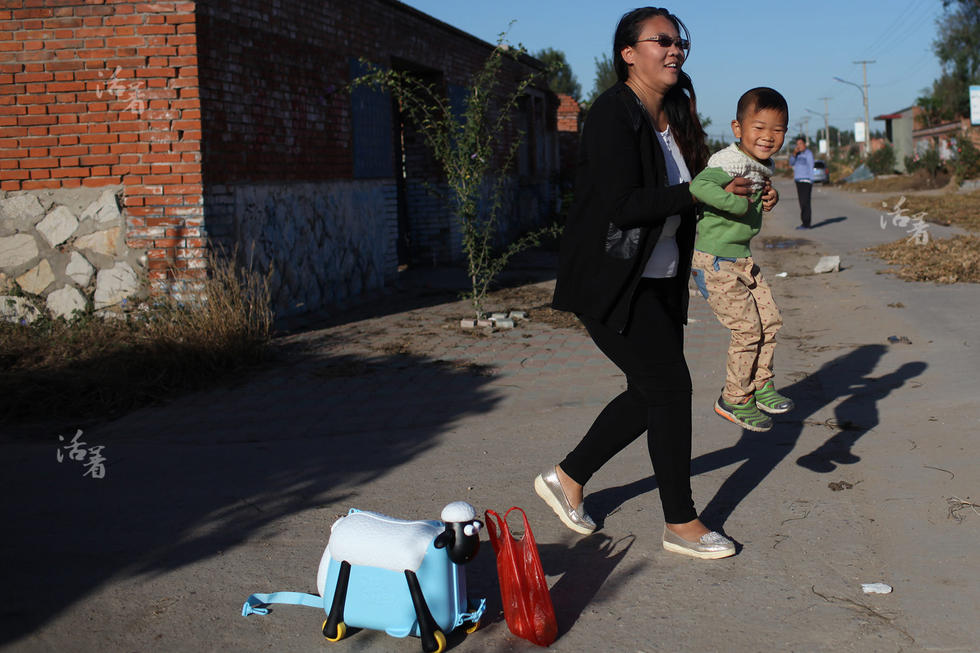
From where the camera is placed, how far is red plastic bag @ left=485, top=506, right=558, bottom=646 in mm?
3031

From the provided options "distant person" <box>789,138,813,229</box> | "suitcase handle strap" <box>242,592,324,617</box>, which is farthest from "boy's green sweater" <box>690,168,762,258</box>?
"distant person" <box>789,138,813,229</box>

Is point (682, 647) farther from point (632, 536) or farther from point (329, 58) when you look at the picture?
point (329, 58)

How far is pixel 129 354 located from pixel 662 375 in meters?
4.95

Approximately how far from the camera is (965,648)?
113 inches

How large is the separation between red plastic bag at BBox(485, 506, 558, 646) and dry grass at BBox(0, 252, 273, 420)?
417cm

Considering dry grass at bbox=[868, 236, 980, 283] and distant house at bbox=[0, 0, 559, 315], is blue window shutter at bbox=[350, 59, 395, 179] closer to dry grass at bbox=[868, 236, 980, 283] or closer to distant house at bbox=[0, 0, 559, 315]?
distant house at bbox=[0, 0, 559, 315]

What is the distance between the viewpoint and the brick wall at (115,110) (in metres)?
8.34

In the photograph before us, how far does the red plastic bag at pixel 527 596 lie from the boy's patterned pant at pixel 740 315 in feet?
7.19

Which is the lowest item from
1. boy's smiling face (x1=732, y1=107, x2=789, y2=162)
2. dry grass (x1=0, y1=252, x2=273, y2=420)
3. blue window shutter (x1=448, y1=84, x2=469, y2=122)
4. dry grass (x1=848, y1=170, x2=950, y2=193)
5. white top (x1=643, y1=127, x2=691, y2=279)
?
dry grass (x1=0, y1=252, x2=273, y2=420)

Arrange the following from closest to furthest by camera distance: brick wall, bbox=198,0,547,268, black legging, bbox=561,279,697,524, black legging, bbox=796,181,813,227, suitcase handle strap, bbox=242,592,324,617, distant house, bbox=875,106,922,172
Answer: suitcase handle strap, bbox=242,592,324,617 → black legging, bbox=561,279,697,524 → brick wall, bbox=198,0,547,268 → black legging, bbox=796,181,813,227 → distant house, bbox=875,106,922,172

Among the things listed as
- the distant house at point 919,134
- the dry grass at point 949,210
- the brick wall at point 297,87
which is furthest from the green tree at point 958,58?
the brick wall at point 297,87

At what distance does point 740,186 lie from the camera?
351cm

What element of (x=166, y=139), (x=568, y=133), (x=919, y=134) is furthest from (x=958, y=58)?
(x=166, y=139)

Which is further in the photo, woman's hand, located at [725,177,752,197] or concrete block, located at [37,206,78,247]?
concrete block, located at [37,206,78,247]
